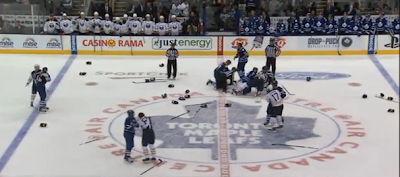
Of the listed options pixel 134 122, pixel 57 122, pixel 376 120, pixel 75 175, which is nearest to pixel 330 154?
pixel 376 120

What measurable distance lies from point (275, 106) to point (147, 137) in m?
2.86

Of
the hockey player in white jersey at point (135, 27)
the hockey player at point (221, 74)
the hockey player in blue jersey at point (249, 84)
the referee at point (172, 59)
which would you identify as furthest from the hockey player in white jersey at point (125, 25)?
the hockey player in blue jersey at point (249, 84)

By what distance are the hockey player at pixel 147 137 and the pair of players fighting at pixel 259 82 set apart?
2593mm

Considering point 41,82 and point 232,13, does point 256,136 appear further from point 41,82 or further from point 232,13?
point 232,13

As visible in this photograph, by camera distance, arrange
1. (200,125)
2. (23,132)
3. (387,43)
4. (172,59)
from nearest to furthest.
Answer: (23,132) → (200,125) → (172,59) → (387,43)

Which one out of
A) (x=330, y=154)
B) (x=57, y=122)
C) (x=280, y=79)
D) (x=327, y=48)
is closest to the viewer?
(x=330, y=154)

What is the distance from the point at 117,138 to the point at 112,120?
3.92 ft

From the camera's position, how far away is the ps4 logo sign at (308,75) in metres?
17.3

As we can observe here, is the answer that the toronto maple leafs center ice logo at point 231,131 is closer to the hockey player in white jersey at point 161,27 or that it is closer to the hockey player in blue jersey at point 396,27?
the hockey player in white jersey at point 161,27

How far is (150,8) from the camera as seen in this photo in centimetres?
2162

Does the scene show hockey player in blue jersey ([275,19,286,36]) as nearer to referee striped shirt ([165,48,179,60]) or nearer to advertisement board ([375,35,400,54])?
advertisement board ([375,35,400,54])

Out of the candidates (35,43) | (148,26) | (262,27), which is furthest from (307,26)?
(35,43)

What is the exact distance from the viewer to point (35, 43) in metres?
20.2

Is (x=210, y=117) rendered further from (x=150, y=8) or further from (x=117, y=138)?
(x=150, y=8)
